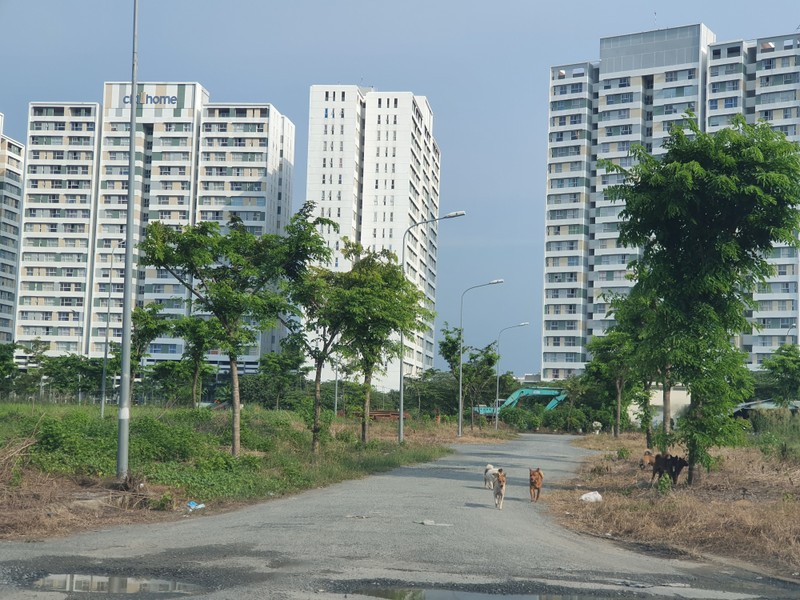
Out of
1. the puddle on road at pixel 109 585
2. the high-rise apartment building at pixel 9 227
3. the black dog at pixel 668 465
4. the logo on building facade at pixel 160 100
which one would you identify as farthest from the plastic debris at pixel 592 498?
the high-rise apartment building at pixel 9 227

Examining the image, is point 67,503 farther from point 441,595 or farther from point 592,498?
point 592,498

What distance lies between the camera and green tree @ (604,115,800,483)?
18.1m

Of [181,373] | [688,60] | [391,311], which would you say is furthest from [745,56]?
[391,311]

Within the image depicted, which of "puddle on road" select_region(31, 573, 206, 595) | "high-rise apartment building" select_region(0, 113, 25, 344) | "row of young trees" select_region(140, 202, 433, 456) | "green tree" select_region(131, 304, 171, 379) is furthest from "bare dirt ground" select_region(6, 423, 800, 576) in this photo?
"high-rise apartment building" select_region(0, 113, 25, 344)

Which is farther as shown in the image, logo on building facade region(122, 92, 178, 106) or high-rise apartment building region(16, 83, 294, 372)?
logo on building facade region(122, 92, 178, 106)

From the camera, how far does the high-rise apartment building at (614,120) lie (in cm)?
9925

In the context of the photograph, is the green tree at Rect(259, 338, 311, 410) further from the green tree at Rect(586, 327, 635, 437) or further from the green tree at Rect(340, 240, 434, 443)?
the green tree at Rect(340, 240, 434, 443)

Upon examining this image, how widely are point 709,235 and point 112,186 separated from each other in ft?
342

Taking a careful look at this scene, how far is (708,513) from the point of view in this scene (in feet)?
44.3

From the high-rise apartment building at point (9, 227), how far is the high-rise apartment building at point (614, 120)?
71714 millimetres

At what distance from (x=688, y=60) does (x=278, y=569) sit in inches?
4179

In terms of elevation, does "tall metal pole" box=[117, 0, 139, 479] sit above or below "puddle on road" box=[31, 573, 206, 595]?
above

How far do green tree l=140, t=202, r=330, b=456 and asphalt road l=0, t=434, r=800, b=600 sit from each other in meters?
7.28

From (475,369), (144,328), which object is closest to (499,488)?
(144,328)
